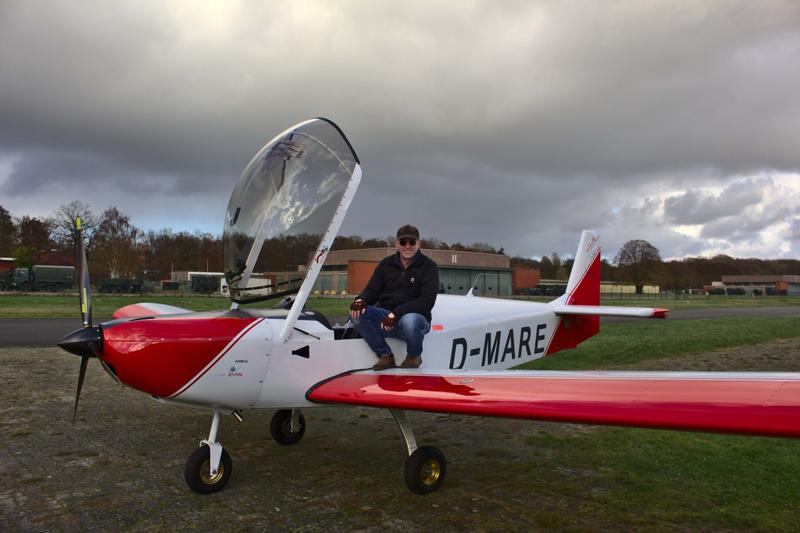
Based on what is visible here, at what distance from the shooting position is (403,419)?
457 centimetres

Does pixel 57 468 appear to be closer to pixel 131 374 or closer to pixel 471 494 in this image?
pixel 131 374

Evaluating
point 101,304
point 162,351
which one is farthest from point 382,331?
point 101,304

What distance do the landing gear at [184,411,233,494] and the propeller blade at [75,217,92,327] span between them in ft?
5.16

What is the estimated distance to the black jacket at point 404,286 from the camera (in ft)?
15.7

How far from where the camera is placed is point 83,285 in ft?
15.9

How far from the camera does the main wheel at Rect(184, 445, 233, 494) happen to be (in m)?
4.05

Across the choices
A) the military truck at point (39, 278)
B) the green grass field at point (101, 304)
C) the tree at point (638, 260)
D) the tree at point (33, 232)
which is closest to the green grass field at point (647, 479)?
the green grass field at point (101, 304)

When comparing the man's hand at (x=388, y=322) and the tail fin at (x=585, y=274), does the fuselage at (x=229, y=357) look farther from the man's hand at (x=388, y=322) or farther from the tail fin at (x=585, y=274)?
the tail fin at (x=585, y=274)

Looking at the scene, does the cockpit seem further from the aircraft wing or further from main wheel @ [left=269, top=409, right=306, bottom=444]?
main wheel @ [left=269, top=409, right=306, bottom=444]

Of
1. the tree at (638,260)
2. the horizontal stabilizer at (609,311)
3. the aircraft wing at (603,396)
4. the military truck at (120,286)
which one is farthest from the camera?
the tree at (638,260)

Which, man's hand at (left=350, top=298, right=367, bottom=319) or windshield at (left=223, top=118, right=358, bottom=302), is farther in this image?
man's hand at (left=350, top=298, right=367, bottom=319)

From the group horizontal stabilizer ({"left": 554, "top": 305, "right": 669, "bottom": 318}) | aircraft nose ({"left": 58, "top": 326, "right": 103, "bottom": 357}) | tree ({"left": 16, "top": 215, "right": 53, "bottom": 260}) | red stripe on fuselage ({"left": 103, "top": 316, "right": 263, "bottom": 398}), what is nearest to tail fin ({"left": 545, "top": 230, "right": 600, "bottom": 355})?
horizontal stabilizer ({"left": 554, "top": 305, "right": 669, "bottom": 318})

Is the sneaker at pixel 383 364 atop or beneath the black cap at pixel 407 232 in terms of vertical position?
beneath

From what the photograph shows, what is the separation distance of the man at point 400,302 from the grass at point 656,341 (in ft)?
20.8
